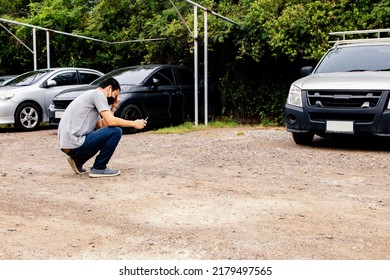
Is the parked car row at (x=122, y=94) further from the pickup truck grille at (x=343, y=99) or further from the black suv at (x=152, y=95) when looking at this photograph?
the pickup truck grille at (x=343, y=99)

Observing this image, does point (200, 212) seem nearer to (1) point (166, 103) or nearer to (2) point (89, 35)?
(1) point (166, 103)

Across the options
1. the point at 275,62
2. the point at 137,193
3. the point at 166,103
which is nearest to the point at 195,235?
the point at 137,193

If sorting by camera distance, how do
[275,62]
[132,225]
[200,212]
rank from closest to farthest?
[132,225] < [200,212] < [275,62]

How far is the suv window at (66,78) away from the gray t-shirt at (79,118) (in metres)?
7.65

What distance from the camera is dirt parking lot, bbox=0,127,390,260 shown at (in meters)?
4.37

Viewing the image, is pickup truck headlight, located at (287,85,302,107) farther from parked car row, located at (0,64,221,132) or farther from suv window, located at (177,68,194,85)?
suv window, located at (177,68,194,85)

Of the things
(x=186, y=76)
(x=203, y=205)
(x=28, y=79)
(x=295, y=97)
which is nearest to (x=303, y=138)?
(x=295, y=97)

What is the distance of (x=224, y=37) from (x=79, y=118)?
8.30m

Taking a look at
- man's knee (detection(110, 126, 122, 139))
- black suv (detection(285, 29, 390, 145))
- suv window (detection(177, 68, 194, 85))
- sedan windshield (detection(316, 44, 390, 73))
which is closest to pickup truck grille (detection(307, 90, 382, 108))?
black suv (detection(285, 29, 390, 145))

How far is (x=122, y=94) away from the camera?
40.7ft

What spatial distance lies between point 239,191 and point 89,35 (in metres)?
13.6

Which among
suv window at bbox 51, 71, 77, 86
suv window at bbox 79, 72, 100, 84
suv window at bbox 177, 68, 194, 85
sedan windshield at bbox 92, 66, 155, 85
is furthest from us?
suv window at bbox 79, 72, 100, 84

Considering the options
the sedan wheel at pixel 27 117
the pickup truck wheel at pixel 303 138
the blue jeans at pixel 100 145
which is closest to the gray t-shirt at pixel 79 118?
the blue jeans at pixel 100 145

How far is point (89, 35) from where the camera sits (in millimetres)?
18906
